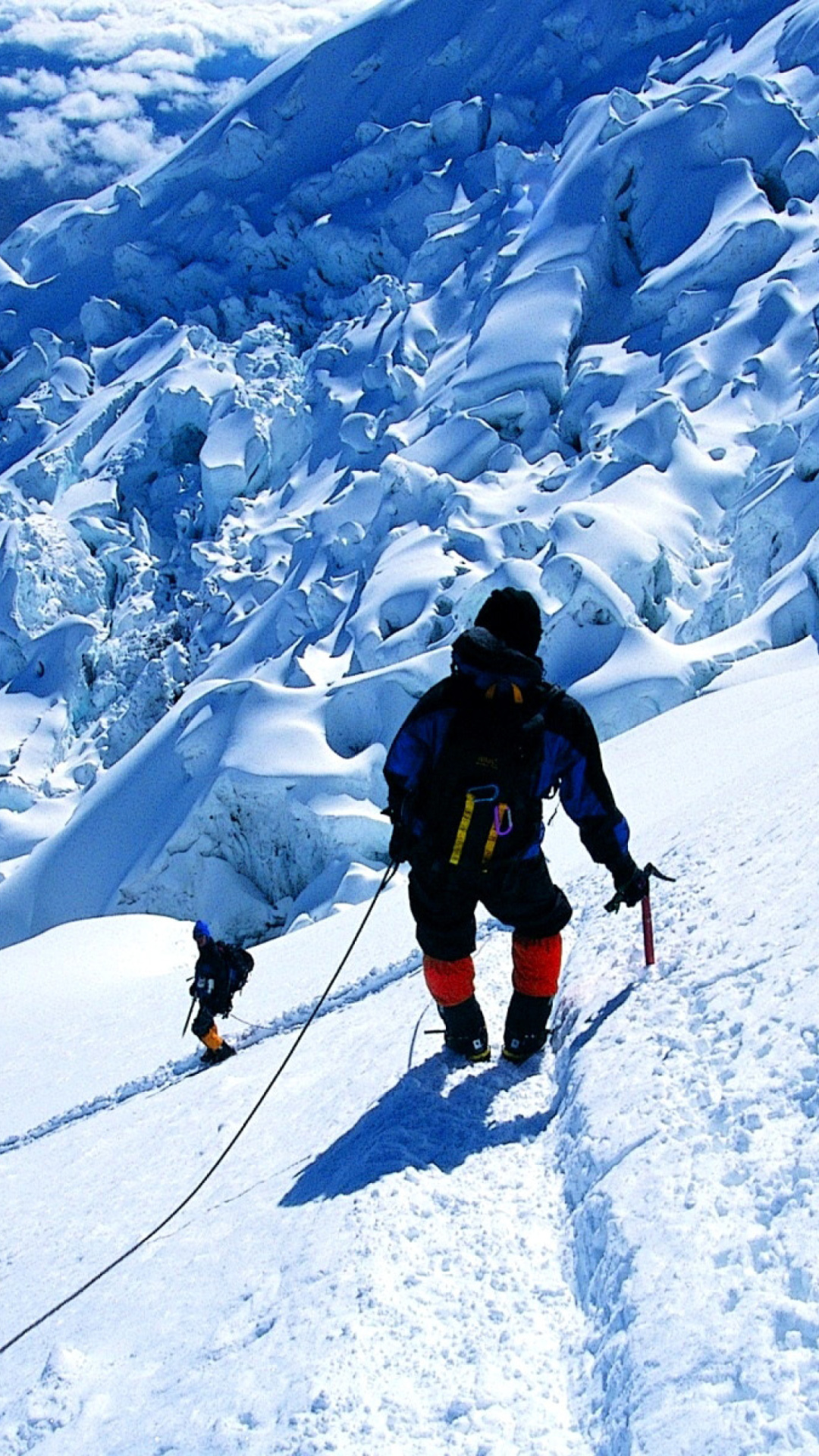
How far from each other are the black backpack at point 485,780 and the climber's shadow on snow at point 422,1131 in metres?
0.55

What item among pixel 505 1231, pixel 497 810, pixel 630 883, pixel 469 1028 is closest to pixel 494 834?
pixel 497 810

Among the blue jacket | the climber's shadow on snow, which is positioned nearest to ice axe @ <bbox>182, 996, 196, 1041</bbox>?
the climber's shadow on snow

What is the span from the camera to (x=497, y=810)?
8.11 feet

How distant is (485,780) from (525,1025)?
2.21 ft

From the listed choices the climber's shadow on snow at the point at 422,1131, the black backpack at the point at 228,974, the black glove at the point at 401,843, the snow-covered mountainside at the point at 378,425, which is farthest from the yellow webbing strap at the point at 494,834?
the snow-covered mountainside at the point at 378,425

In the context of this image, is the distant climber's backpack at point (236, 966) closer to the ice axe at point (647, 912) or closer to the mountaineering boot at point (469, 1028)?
the mountaineering boot at point (469, 1028)

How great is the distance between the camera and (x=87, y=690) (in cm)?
2169

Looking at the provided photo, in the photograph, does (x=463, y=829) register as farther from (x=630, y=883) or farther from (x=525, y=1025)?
(x=525, y=1025)

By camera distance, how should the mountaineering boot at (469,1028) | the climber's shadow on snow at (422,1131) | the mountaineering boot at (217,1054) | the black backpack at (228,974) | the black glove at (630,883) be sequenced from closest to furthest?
the climber's shadow on snow at (422,1131)
the black glove at (630,883)
the mountaineering boot at (469,1028)
the mountaineering boot at (217,1054)
the black backpack at (228,974)

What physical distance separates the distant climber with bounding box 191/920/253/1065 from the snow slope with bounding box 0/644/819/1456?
1204mm

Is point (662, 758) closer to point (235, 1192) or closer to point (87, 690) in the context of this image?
point (235, 1192)

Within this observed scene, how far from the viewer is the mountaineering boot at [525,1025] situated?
2.62 m

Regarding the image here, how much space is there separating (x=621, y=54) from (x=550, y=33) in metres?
2.32

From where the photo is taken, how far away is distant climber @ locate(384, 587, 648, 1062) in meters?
2.41
